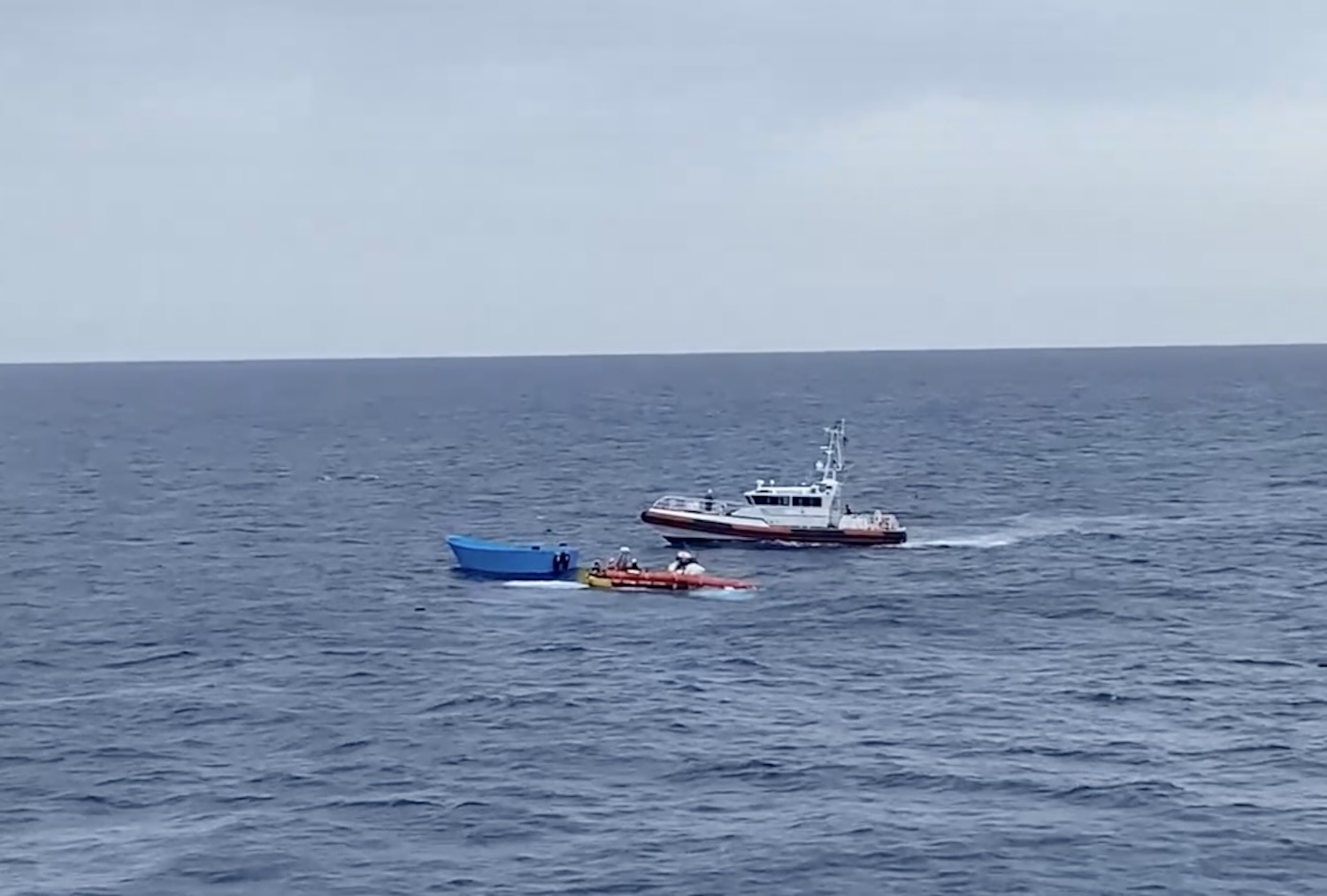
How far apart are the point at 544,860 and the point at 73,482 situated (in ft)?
446

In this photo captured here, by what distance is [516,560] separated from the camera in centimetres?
10238

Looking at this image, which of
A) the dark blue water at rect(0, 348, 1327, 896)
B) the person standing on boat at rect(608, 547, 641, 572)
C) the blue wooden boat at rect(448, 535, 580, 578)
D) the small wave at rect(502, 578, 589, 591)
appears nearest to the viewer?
the dark blue water at rect(0, 348, 1327, 896)

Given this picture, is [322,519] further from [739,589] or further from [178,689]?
[178,689]

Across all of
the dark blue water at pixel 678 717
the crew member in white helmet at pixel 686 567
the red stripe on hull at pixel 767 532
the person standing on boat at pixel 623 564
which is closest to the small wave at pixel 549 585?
the dark blue water at pixel 678 717

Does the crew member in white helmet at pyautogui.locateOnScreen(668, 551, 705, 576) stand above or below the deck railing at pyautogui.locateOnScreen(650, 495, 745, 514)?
below

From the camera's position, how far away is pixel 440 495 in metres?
159

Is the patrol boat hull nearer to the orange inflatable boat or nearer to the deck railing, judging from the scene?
the deck railing

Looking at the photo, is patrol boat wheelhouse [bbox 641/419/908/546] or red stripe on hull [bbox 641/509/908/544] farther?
patrol boat wheelhouse [bbox 641/419/908/546]

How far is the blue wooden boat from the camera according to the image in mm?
101250

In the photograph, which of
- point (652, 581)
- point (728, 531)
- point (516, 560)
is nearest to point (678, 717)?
point (652, 581)

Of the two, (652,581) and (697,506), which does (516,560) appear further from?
(697,506)

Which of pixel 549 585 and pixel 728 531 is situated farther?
pixel 728 531

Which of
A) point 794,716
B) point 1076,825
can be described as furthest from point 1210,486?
point 1076,825

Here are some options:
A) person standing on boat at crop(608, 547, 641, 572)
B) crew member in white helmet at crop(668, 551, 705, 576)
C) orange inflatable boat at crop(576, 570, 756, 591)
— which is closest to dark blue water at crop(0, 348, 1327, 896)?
orange inflatable boat at crop(576, 570, 756, 591)
